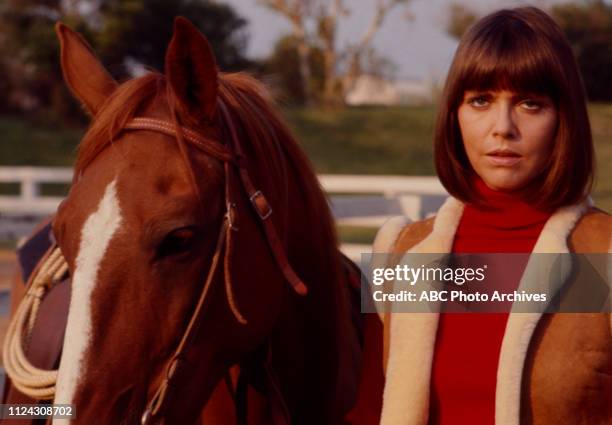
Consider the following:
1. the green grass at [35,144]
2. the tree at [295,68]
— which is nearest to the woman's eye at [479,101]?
the green grass at [35,144]

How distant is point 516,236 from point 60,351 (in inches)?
57.6

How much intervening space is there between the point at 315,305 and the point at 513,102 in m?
0.78

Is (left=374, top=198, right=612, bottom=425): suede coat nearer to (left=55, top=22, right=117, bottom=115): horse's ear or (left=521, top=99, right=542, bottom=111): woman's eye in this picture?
(left=521, top=99, right=542, bottom=111): woman's eye

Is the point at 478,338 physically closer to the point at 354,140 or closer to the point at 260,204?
the point at 260,204

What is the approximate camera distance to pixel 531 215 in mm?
1764

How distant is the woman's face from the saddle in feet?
2.47

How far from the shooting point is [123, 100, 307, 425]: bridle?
1811 millimetres

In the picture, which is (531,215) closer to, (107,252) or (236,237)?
(236,237)

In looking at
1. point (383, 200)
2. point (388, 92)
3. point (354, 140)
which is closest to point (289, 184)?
point (383, 200)

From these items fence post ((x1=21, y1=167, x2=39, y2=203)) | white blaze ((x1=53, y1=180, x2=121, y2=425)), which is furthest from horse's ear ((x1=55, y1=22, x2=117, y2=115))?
fence post ((x1=21, y1=167, x2=39, y2=203))

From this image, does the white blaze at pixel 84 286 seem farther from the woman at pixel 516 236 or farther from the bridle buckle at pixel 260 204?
the woman at pixel 516 236

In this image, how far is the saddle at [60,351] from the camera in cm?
211

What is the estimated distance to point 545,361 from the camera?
1.65 metres

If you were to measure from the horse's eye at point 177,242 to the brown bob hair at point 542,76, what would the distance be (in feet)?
2.11
